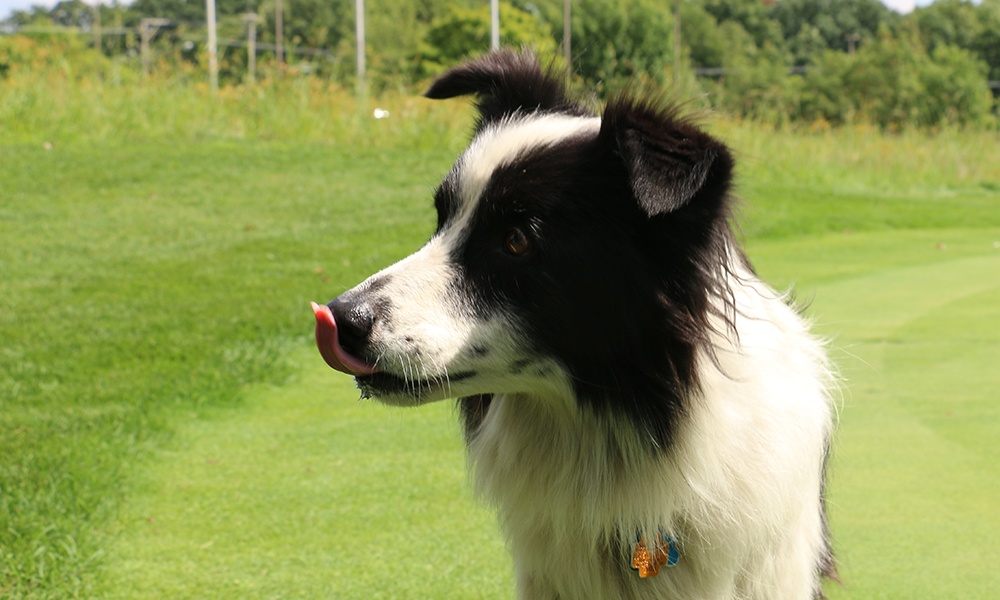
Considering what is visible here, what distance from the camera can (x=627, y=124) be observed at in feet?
7.35

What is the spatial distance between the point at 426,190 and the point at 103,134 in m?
4.50

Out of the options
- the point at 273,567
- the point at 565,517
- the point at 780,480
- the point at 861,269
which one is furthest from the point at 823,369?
the point at 861,269

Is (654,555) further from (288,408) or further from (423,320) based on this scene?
(288,408)

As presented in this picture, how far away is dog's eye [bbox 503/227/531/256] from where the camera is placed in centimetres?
232

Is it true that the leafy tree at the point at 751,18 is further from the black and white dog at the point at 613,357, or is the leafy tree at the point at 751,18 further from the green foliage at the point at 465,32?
the black and white dog at the point at 613,357

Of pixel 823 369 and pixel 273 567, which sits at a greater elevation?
pixel 823 369

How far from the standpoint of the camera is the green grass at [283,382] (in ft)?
11.4

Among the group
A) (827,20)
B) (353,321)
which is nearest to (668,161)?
(353,321)

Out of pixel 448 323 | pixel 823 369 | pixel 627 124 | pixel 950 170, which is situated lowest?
pixel 950 170

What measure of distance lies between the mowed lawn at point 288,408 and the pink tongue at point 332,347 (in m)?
1.09

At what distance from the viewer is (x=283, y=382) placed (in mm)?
5809

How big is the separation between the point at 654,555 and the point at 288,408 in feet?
10.6

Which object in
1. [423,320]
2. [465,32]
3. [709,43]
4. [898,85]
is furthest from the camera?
[709,43]

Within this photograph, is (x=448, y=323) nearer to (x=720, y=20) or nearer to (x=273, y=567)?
(x=273, y=567)
